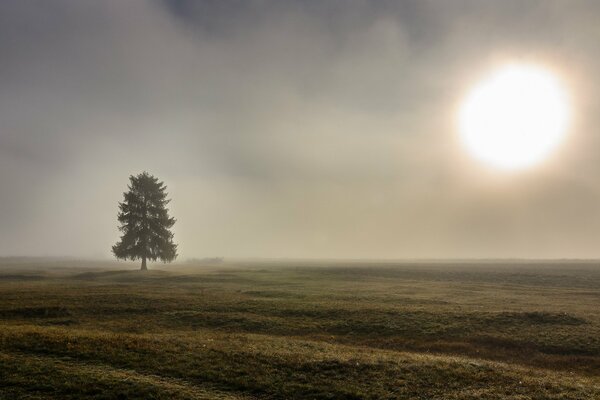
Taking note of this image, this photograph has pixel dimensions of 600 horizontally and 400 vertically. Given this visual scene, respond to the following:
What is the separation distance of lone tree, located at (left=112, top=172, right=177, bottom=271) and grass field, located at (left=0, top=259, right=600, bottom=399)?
37512 mm

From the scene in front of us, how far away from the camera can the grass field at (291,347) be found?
15922mm

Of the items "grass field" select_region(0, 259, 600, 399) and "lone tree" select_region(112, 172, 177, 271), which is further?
"lone tree" select_region(112, 172, 177, 271)

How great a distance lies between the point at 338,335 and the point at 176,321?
42.0 feet

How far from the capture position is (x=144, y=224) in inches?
3054

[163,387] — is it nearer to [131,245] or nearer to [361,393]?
[361,393]

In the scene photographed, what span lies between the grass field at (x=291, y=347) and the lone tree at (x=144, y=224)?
3751cm

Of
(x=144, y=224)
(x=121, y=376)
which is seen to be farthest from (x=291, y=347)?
(x=144, y=224)

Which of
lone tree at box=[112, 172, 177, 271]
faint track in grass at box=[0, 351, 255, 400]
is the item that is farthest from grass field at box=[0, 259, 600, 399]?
lone tree at box=[112, 172, 177, 271]

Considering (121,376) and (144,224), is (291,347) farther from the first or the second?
(144,224)

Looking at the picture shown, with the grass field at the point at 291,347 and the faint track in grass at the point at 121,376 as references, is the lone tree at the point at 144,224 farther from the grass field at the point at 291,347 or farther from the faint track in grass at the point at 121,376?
the faint track in grass at the point at 121,376

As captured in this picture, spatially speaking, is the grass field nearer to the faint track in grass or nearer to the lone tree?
the faint track in grass

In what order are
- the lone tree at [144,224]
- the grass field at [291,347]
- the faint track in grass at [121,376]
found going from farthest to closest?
the lone tree at [144,224], the grass field at [291,347], the faint track in grass at [121,376]

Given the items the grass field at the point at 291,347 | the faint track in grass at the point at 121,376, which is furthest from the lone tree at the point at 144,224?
the faint track in grass at the point at 121,376

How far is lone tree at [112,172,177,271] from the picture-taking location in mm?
76750
